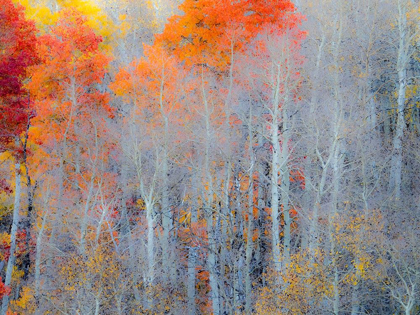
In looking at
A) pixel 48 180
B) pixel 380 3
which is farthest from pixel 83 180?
pixel 380 3

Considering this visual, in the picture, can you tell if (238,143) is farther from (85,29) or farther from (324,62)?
(85,29)

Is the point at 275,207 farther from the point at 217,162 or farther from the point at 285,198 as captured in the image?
the point at 217,162

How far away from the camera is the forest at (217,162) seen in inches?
724

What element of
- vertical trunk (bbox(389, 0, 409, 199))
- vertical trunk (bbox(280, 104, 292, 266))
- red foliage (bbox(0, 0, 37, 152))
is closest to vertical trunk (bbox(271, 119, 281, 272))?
vertical trunk (bbox(280, 104, 292, 266))

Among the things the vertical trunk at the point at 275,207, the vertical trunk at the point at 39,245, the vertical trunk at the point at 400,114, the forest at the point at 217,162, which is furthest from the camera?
the vertical trunk at the point at 400,114

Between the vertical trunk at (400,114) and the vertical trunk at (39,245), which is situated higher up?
the vertical trunk at (400,114)

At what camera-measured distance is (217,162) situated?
73.4 feet

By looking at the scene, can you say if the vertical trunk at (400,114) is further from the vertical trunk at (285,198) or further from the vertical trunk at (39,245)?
the vertical trunk at (39,245)

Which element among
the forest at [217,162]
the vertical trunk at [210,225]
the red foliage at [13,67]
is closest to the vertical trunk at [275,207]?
the forest at [217,162]

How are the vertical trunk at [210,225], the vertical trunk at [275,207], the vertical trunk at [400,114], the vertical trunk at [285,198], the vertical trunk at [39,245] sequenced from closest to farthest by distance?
the vertical trunk at [275,207] → the vertical trunk at [285,198] → the vertical trunk at [210,225] → the vertical trunk at [39,245] → the vertical trunk at [400,114]

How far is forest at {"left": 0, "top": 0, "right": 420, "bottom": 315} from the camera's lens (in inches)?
724

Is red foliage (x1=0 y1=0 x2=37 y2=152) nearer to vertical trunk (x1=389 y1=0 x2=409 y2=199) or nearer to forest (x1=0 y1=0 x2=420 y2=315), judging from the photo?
forest (x1=0 y1=0 x2=420 y2=315)

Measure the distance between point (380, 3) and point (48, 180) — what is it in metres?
19.6

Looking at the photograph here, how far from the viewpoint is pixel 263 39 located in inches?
917
